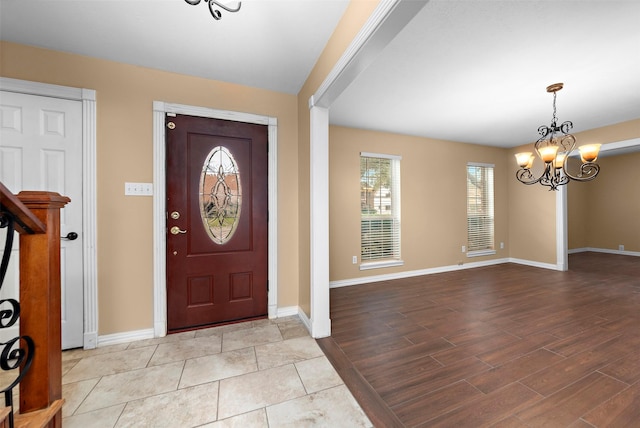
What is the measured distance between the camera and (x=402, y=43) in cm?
210

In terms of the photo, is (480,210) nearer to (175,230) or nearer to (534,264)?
(534,264)

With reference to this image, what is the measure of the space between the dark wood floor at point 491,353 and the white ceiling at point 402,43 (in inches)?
104

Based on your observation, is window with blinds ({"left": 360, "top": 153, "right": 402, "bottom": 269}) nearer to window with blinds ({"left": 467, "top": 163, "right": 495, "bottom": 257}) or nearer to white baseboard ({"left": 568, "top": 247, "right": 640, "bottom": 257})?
window with blinds ({"left": 467, "top": 163, "right": 495, "bottom": 257})

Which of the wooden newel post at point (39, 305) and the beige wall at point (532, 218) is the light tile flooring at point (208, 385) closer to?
the wooden newel post at point (39, 305)

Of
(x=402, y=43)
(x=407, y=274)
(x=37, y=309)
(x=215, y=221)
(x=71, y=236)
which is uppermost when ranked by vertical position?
(x=402, y=43)

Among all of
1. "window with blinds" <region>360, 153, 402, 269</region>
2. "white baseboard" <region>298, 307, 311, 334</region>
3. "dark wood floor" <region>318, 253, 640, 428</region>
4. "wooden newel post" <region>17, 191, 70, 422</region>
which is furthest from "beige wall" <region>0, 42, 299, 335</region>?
"window with blinds" <region>360, 153, 402, 269</region>

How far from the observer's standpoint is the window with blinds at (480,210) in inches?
203

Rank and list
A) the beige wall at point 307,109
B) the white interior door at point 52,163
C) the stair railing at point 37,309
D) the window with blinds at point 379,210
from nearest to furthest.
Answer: the stair railing at point 37,309
the beige wall at point 307,109
the white interior door at point 52,163
the window with blinds at point 379,210

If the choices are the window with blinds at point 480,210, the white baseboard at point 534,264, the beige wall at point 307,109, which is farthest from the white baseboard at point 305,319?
the white baseboard at point 534,264

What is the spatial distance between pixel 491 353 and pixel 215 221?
9.36 ft

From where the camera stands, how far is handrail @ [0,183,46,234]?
938 mm

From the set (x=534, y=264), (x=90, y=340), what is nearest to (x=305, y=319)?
(x=90, y=340)

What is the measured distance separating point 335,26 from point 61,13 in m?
2.00

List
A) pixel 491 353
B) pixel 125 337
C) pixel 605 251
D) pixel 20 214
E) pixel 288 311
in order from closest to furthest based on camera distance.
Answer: pixel 20 214, pixel 491 353, pixel 125 337, pixel 288 311, pixel 605 251
